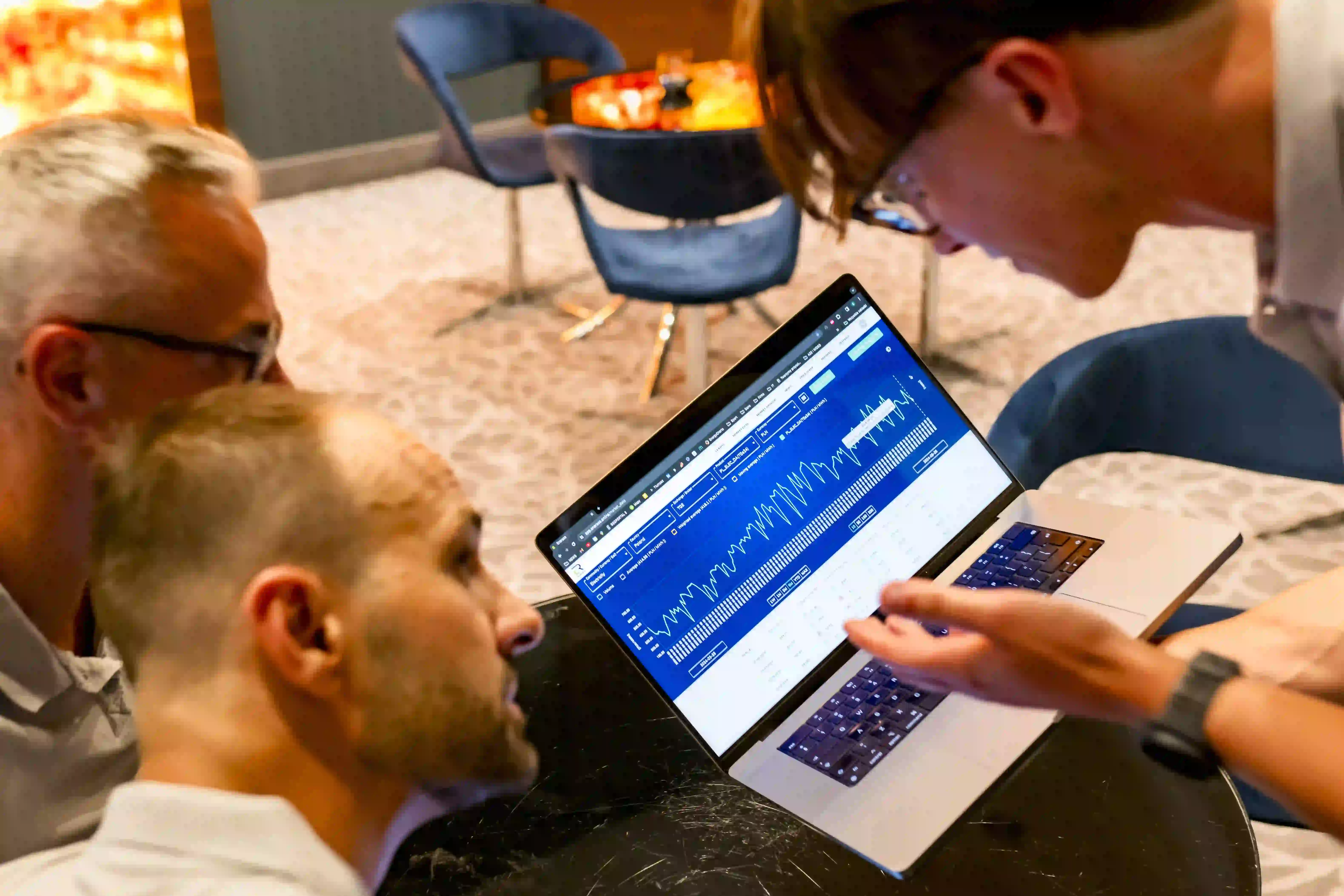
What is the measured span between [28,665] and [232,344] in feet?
1.08

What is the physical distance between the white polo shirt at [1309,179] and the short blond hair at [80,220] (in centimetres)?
92

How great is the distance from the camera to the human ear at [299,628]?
759 millimetres

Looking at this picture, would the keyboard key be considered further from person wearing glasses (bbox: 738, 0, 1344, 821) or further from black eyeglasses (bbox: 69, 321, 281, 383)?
black eyeglasses (bbox: 69, 321, 281, 383)

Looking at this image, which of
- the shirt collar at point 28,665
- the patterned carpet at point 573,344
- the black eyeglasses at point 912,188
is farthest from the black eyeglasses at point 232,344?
the patterned carpet at point 573,344

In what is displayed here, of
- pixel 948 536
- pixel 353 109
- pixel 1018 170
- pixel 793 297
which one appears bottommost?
pixel 793 297

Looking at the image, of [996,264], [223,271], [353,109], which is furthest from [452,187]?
[223,271]

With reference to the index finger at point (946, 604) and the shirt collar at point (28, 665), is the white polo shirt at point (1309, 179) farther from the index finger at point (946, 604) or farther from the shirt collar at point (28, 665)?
the shirt collar at point (28, 665)

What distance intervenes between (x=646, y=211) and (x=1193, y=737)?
2.24 meters

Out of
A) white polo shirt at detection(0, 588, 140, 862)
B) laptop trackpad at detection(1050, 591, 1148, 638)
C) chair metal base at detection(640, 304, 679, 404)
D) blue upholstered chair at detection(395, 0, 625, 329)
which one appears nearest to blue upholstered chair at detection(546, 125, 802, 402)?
chair metal base at detection(640, 304, 679, 404)

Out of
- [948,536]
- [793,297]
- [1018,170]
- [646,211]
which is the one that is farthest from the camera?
[793,297]

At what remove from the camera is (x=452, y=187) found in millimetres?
5441

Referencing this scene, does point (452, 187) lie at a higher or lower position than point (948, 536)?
lower

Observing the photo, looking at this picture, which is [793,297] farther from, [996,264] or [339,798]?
[339,798]

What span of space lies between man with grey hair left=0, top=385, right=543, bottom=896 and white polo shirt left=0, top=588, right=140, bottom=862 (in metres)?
0.23
